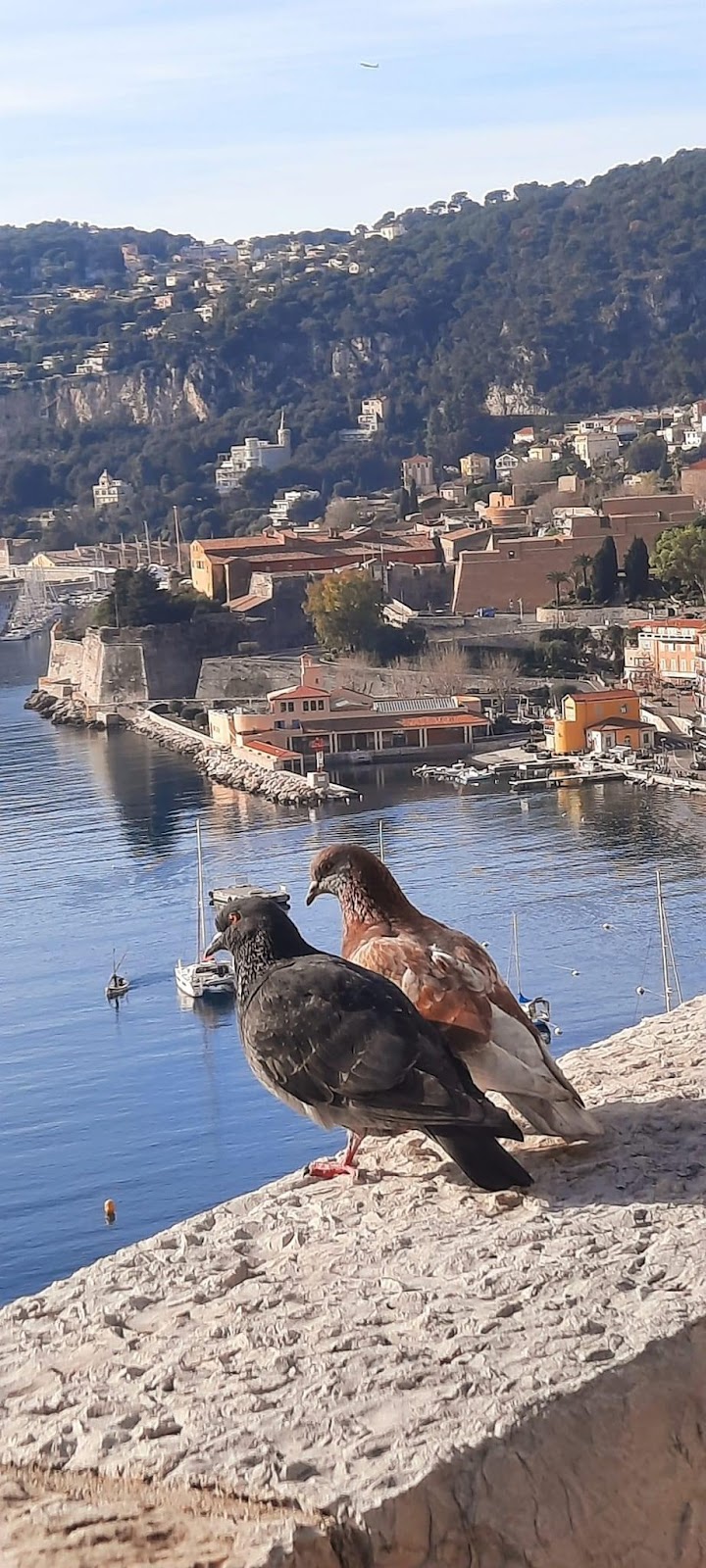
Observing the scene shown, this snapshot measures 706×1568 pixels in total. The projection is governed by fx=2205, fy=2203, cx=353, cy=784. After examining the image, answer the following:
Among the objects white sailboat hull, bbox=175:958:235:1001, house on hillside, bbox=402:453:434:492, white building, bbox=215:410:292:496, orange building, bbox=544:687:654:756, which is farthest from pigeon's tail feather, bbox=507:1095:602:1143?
white building, bbox=215:410:292:496

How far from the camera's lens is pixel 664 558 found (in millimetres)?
22359

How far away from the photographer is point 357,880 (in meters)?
2.06

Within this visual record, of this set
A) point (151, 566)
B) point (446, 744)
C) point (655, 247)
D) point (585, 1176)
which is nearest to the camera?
point (585, 1176)

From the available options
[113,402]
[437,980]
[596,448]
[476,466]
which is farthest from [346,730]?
[113,402]

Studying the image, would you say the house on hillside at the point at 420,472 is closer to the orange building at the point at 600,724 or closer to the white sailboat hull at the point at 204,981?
the orange building at the point at 600,724

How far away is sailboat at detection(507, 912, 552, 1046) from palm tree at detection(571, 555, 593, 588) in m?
13.0

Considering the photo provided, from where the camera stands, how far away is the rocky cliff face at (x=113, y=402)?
51219mm

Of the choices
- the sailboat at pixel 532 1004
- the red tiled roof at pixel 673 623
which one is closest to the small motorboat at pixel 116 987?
the sailboat at pixel 532 1004

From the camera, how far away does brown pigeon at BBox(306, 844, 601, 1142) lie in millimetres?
1886

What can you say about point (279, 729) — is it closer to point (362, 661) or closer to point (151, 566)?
point (362, 661)

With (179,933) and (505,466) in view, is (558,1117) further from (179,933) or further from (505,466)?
(505,466)

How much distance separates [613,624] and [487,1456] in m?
21.2

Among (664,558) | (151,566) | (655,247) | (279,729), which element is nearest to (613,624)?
(664,558)

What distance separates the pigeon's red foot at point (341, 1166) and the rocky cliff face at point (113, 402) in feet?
164
